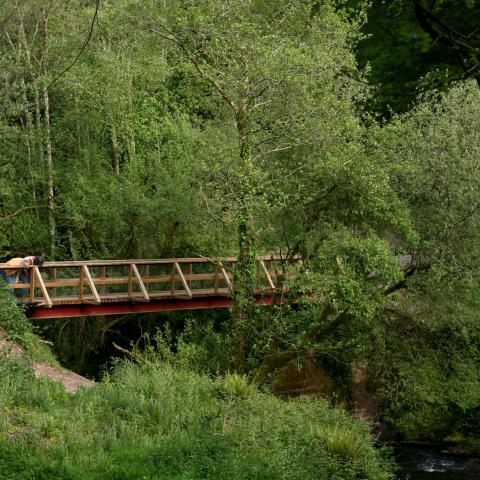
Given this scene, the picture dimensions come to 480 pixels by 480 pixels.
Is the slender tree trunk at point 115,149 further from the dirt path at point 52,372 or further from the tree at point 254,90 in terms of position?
the dirt path at point 52,372

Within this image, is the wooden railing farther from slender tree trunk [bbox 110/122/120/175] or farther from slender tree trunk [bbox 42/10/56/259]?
slender tree trunk [bbox 110/122/120/175]

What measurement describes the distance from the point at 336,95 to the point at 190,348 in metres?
7.32

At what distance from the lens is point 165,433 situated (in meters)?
14.2

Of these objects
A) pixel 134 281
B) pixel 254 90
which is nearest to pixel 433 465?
pixel 134 281

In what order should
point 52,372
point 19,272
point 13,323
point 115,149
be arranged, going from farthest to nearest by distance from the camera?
point 115,149 < point 19,272 < point 13,323 < point 52,372

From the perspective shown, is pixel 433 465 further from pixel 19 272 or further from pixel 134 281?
pixel 19 272

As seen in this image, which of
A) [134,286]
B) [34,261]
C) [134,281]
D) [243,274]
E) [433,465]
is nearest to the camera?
[243,274]

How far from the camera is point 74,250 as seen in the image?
28.5 m

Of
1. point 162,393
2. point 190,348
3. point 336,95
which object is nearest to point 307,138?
point 336,95

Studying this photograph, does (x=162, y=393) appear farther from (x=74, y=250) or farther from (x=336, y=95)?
(x=74, y=250)

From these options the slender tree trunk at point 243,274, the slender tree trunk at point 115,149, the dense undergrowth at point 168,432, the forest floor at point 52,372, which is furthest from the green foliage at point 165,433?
the slender tree trunk at point 115,149

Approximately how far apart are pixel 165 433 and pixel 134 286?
38.5ft

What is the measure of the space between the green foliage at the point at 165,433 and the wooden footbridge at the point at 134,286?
572 cm

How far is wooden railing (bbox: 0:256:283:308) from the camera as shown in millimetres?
23188
